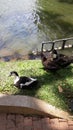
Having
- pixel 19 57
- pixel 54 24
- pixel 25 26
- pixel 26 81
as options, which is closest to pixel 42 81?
pixel 26 81

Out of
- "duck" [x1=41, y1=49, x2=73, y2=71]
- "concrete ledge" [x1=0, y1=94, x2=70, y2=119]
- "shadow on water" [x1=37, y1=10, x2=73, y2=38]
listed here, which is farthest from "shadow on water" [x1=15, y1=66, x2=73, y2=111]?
"shadow on water" [x1=37, y1=10, x2=73, y2=38]

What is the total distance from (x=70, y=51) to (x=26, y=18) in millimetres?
5162

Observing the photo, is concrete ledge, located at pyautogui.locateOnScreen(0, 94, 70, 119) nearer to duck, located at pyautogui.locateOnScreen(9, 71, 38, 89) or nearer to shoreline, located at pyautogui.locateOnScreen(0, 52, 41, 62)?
duck, located at pyautogui.locateOnScreen(9, 71, 38, 89)

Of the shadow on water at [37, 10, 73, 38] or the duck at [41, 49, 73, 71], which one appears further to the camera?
the shadow on water at [37, 10, 73, 38]

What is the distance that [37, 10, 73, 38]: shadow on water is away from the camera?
1562cm

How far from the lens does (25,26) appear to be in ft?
52.9

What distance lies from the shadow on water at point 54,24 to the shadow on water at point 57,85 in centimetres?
725

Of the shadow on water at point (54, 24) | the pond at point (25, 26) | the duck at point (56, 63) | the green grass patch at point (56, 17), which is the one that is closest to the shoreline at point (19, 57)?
the pond at point (25, 26)

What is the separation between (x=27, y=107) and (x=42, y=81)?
61.4 inches

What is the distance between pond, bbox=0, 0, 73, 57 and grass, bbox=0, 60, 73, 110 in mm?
4369

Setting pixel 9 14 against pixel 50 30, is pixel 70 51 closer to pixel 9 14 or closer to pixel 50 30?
pixel 50 30

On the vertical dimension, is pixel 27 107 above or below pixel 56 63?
below

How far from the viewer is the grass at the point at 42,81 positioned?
716 centimetres

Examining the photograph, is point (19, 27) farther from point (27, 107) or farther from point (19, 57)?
point (27, 107)
